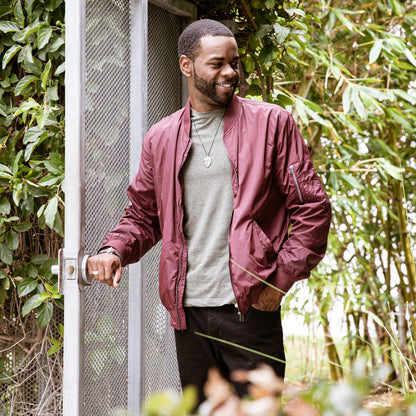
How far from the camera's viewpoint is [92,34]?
2.20 metres

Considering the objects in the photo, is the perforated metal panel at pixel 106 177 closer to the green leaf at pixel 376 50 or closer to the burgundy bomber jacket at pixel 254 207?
the burgundy bomber jacket at pixel 254 207

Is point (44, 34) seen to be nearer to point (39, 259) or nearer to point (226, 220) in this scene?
point (39, 259)

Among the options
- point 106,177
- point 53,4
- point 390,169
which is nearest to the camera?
point 106,177

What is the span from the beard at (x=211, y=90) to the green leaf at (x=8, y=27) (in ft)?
2.58

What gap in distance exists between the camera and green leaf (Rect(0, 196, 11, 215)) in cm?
245

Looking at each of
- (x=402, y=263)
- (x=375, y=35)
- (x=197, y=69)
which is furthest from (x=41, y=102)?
(x=402, y=263)

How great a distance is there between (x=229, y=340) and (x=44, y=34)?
1.18m

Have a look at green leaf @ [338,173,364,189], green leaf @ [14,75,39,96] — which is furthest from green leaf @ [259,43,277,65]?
green leaf @ [338,173,364,189]

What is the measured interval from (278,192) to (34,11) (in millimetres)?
1096

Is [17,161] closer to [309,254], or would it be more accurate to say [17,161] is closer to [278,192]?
[278,192]

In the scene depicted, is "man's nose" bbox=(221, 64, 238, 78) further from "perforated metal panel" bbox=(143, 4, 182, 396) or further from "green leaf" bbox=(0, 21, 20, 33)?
"green leaf" bbox=(0, 21, 20, 33)

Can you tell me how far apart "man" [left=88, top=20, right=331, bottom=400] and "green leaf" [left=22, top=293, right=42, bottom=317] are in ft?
1.58

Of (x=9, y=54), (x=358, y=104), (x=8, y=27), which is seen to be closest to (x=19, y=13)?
(x=8, y=27)

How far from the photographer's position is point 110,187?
2340 millimetres
